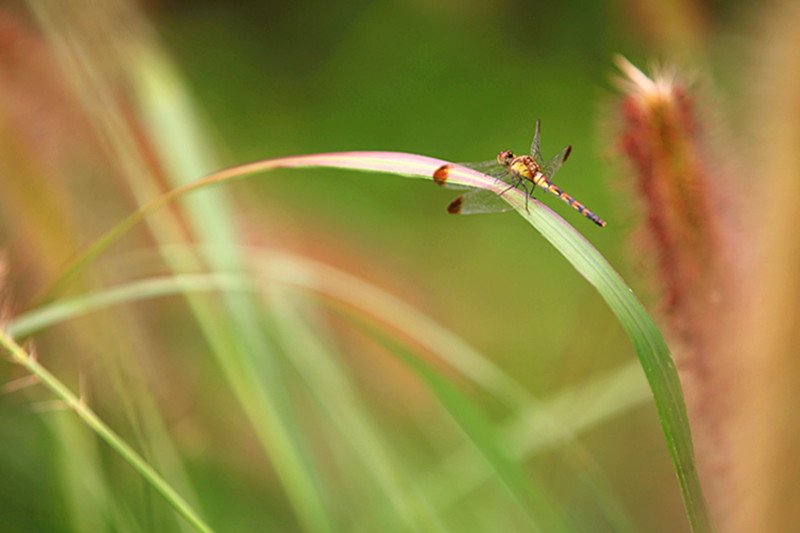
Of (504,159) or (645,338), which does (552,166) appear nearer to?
(504,159)

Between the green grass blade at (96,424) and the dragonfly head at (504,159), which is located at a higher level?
the dragonfly head at (504,159)

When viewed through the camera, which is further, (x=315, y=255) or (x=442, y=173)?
(x=315, y=255)

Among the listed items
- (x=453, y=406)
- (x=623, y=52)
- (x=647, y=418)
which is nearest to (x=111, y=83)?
→ (x=453, y=406)

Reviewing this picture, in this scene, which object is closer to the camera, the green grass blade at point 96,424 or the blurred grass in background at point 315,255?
the green grass blade at point 96,424

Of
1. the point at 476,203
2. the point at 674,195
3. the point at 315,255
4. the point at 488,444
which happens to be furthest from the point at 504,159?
the point at 315,255

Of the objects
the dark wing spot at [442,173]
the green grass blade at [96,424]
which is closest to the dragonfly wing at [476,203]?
the dark wing spot at [442,173]

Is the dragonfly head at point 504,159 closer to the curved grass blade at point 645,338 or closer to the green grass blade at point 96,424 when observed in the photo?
the curved grass blade at point 645,338
